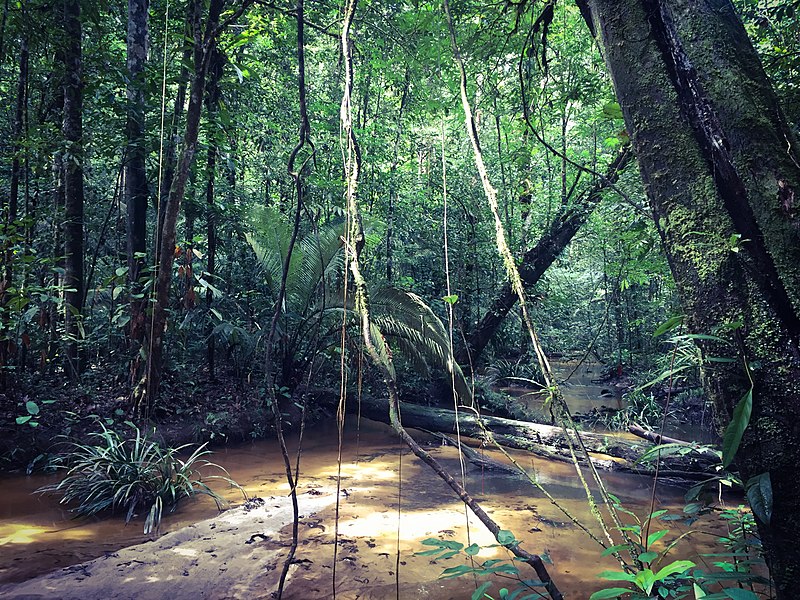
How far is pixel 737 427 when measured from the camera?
116 cm

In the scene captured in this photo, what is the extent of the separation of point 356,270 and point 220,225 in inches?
250

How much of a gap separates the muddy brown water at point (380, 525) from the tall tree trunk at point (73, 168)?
198 cm

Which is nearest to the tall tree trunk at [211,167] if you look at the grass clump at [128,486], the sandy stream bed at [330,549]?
the grass clump at [128,486]

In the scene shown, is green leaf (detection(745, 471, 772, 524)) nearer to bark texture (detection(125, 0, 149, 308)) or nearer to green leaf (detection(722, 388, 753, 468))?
green leaf (detection(722, 388, 753, 468))

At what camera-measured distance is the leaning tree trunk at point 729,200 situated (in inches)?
46.9

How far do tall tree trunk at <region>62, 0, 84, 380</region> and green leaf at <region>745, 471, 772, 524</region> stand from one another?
516 cm

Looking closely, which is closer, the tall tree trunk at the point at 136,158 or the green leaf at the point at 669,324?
the green leaf at the point at 669,324

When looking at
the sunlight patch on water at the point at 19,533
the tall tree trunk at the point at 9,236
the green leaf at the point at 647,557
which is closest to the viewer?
the green leaf at the point at 647,557

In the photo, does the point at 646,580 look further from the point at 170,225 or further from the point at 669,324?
the point at 170,225

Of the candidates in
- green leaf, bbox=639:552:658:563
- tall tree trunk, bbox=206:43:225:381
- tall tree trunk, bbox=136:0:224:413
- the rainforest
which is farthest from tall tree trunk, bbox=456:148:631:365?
green leaf, bbox=639:552:658:563

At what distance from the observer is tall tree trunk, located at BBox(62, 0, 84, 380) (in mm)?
5332

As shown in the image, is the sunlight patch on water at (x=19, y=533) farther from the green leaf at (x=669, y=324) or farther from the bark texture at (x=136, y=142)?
the green leaf at (x=669, y=324)

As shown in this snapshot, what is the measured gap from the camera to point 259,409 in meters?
6.32

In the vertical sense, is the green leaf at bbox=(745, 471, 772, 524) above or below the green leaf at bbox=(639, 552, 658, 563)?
above
